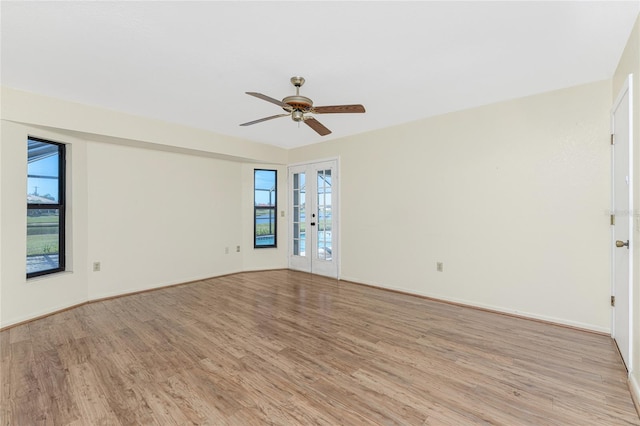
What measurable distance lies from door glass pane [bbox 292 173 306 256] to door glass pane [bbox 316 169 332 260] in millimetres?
426

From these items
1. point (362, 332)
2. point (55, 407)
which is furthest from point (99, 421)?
point (362, 332)

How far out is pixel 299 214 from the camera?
5879 mm

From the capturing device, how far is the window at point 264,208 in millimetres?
5855

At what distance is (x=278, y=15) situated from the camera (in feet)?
6.22

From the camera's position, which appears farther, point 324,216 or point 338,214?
point 324,216

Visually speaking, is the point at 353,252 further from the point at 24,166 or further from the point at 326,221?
the point at 24,166

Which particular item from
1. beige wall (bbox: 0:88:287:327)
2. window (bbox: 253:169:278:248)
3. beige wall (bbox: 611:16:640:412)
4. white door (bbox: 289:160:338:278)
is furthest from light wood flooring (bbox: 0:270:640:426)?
window (bbox: 253:169:278:248)

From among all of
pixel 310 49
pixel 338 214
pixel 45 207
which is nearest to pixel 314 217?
pixel 338 214

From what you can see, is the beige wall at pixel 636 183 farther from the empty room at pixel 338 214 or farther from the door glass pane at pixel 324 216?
the door glass pane at pixel 324 216

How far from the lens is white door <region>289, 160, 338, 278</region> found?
5.21 metres

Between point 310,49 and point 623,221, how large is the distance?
2.92 m

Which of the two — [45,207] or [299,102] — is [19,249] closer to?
[45,207]

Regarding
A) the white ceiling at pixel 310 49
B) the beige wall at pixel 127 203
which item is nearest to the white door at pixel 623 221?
the white ceiling at pixel 310 49

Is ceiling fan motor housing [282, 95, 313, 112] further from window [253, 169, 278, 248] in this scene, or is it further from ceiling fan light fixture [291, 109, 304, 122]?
window [253, 169, 278, 248]
